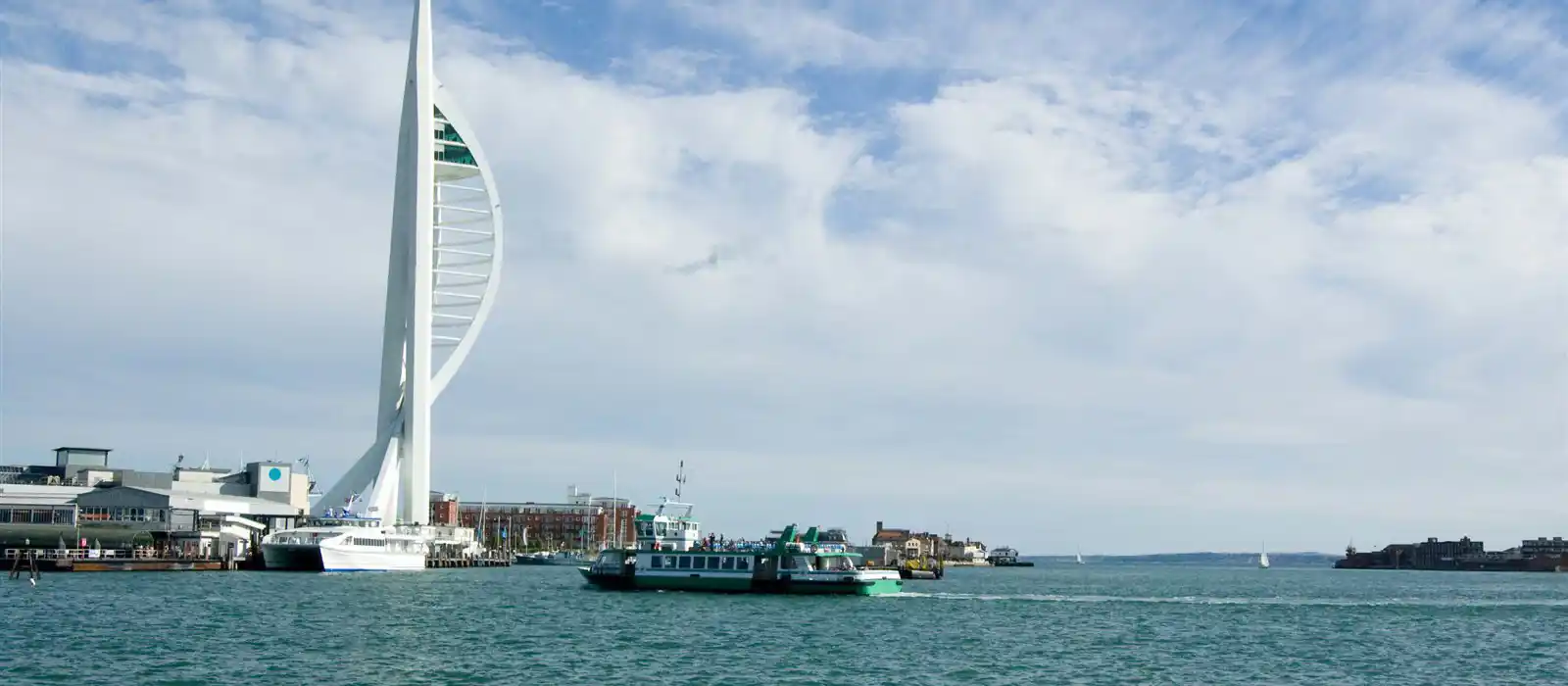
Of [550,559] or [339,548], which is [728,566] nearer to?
[339,548]

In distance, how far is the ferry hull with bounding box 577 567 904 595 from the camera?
65625 millimetres

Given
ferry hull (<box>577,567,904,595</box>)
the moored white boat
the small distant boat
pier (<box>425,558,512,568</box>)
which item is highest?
the moored white boat

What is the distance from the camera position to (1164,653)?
43281 millimetres

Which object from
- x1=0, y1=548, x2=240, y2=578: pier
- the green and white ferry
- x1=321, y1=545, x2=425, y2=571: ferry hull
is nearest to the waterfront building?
x1=0, y1=548, x2=240, y2=578: pier

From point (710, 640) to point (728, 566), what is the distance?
75.1 ft

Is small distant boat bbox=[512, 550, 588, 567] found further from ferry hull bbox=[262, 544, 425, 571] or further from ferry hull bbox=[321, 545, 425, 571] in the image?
ferry hull bbox=[262, 544, 425, 571]

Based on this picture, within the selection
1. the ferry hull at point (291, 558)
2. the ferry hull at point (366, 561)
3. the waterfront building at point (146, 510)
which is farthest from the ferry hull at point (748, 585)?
the waterfront building at point (146, 510)

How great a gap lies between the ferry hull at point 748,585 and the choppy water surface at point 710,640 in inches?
37.8

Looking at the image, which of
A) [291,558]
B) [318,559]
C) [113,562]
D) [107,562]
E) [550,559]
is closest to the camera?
[107,562]

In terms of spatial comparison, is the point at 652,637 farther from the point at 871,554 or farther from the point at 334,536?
the point at 871,554

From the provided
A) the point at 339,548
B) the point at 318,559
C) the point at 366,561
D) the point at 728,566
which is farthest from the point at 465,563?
the point at 728,566

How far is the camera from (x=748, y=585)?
219 feet

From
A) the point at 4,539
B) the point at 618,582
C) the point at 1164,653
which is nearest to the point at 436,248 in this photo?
Result: the point at 4,539

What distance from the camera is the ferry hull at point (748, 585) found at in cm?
6562
